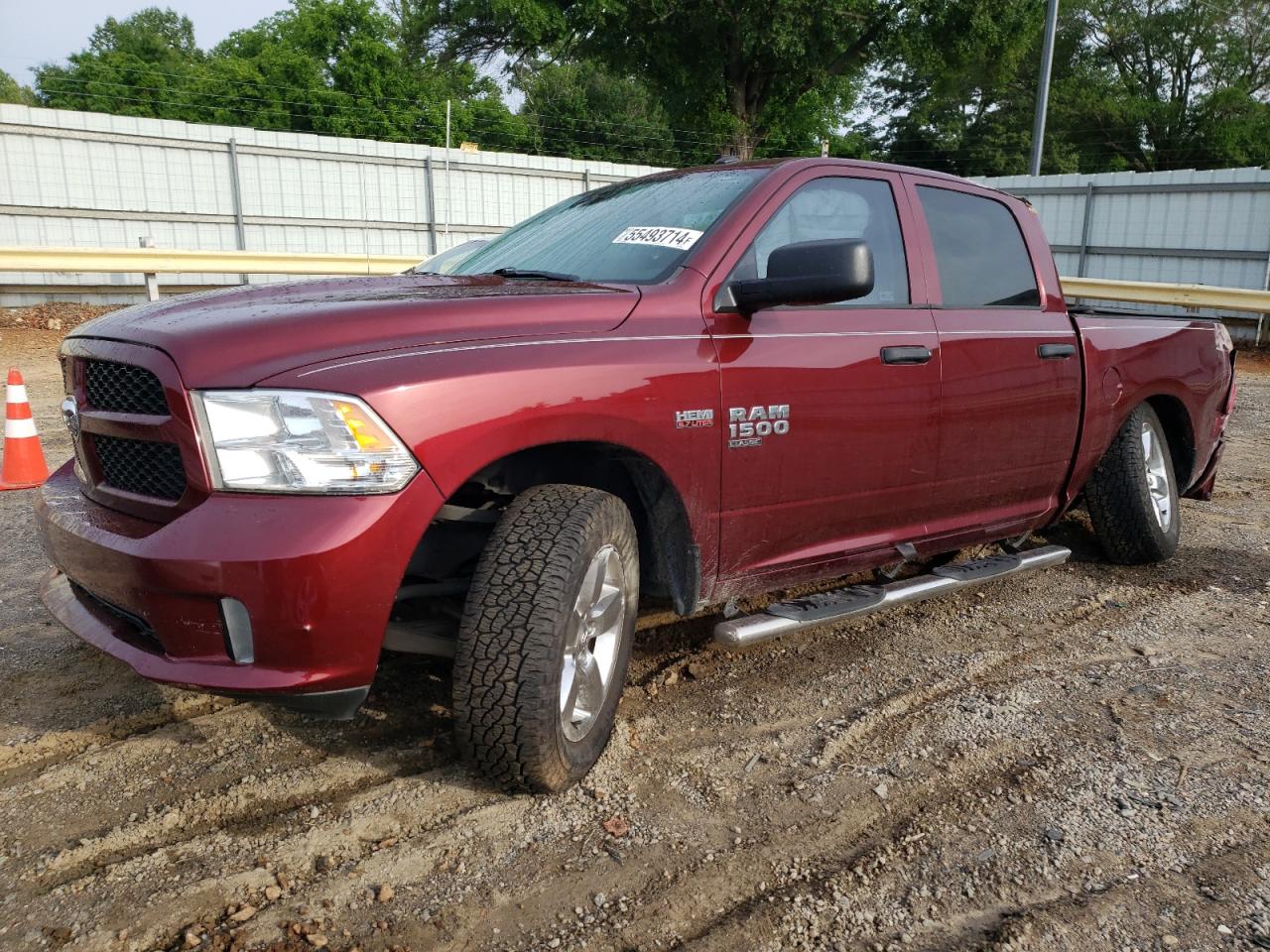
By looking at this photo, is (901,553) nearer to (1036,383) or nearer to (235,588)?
(1036,383)

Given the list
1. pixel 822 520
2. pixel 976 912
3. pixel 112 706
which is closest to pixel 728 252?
pixel 822 520

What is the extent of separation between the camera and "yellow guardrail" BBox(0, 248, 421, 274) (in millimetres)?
11281

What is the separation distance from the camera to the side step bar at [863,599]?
2.97m

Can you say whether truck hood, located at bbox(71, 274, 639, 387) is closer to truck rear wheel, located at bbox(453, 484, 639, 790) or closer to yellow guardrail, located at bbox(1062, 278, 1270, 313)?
truck rear wheel, located at bbox(453, 484, 639, 790)

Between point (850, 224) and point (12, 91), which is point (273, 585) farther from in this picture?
point (12, 91)

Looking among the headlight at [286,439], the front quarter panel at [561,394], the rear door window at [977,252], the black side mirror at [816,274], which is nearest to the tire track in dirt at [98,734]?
the headlight at [286,439]

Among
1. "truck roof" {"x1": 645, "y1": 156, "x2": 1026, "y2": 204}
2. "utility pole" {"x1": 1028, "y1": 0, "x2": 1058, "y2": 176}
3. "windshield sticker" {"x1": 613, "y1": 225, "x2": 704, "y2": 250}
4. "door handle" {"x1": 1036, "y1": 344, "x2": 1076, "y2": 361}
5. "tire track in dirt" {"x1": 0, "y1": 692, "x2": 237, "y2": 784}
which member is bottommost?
"tire track in dirt" {"x1": 0, "y1": 692, "x2": 237, "y2": 784}

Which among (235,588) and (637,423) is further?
(637,423)

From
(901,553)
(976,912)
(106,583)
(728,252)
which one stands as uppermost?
(728,252)

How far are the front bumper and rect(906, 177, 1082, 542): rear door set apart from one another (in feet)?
7.06

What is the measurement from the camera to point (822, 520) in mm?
3252

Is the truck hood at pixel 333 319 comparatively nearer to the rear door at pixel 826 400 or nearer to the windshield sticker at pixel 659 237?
the windshield sticker at pixel 659 237

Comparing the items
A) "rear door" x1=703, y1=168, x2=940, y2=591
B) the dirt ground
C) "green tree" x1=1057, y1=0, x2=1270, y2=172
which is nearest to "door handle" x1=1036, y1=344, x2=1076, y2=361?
"rear door" x1=703, y1=168, x2=940, y2=591

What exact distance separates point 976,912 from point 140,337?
2323mm
